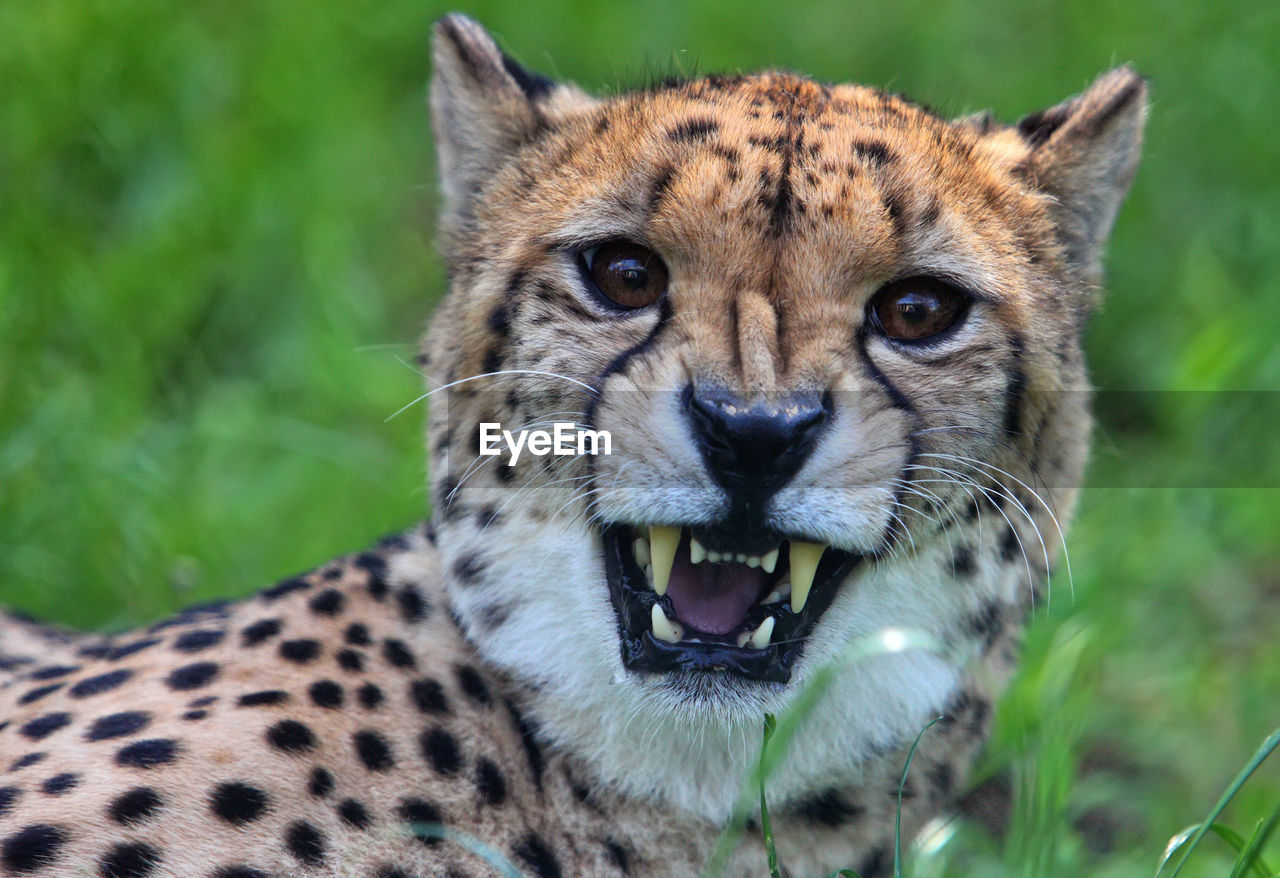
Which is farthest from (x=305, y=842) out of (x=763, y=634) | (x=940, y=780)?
(x=940, y=780)

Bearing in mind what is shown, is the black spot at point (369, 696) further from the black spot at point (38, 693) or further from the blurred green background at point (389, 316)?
the blurred green background at point (389, 316)

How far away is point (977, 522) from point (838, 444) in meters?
0.34

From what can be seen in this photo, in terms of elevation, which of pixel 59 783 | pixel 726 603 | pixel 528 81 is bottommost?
pixel 59 783

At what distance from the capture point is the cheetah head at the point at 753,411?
Result: 1.96 metres

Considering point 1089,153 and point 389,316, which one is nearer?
point 1089,153

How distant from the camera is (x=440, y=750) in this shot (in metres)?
2.10

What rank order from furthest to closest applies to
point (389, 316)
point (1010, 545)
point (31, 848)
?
point (389, 316) → point (1010, 545) → point (31, 848)

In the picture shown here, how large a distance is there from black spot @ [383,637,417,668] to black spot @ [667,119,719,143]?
0.82m

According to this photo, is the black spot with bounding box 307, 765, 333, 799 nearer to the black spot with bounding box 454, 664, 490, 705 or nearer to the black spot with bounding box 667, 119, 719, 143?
the black spot with bounding box 454, 664, 490, 705

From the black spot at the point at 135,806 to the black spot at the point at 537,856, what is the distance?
0.47 m

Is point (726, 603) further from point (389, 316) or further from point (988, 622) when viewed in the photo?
point (389, 316)

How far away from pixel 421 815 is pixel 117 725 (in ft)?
1.41

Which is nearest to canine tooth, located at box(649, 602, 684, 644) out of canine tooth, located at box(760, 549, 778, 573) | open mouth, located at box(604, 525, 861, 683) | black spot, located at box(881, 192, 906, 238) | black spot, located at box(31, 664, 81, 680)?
open mouth, located at box(604, 525, 861, 683)

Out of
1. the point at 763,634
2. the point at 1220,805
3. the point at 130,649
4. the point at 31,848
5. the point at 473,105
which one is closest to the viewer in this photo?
the point at 1220,805
